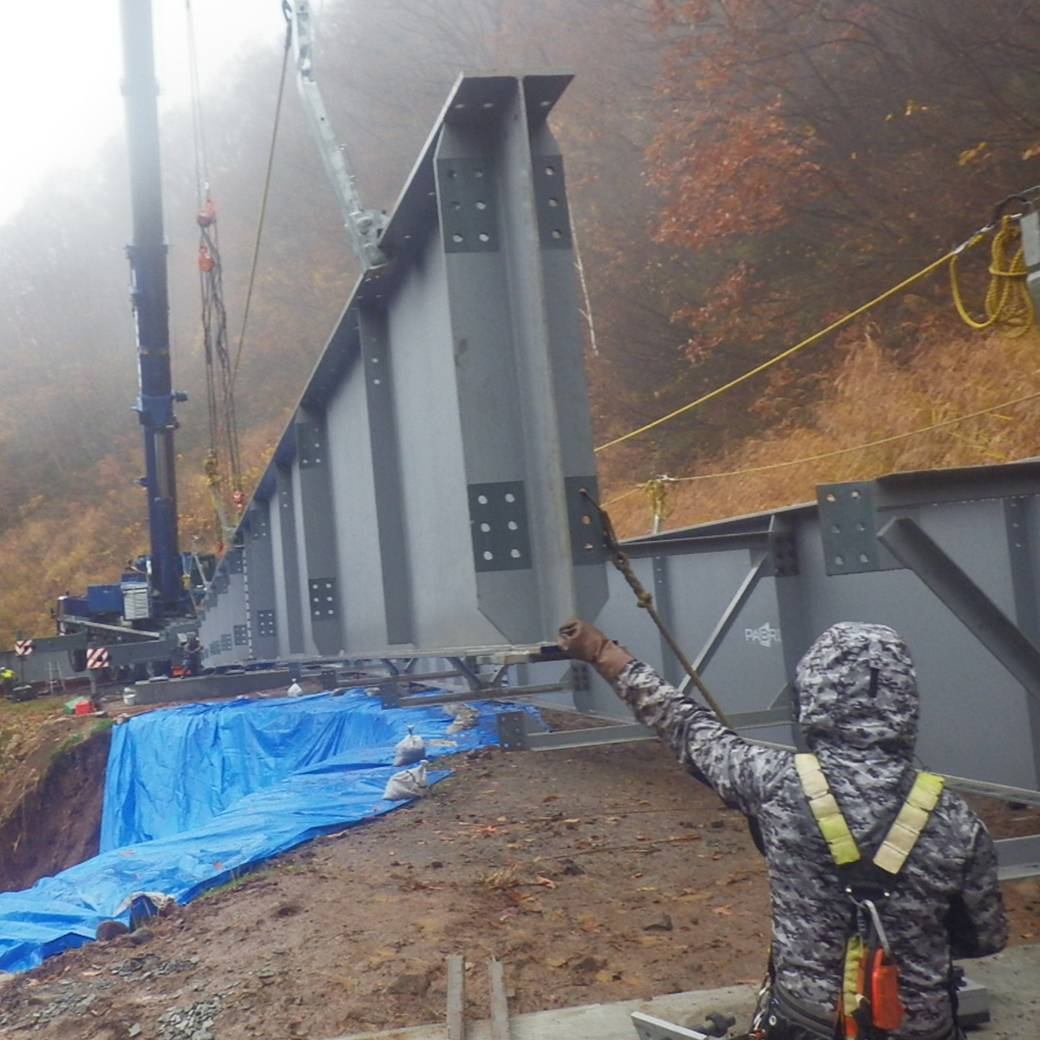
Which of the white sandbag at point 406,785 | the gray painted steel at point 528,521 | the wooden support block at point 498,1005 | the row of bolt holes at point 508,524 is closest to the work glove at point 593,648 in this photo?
the gray painted steel at point 528,521

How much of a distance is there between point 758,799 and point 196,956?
3.55 m

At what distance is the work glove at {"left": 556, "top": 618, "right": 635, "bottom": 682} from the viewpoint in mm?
3215

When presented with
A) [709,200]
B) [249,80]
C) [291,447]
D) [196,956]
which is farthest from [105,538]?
[196,956]

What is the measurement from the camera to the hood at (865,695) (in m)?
2.48

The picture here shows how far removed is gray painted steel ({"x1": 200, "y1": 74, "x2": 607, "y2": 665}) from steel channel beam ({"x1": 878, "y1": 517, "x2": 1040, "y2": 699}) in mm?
1124

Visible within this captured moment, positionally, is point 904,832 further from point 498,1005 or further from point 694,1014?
point 498,1005

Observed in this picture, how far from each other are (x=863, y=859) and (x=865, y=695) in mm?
349

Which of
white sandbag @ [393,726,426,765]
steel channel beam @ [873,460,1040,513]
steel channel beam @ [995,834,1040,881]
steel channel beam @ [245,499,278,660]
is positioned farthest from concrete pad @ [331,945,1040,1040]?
steel channel beam @ [245,499,278,660]

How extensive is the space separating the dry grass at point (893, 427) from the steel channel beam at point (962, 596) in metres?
6.23

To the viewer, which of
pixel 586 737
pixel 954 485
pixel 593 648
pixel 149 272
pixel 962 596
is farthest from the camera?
pixel 149 272

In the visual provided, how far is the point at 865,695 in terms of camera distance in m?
2.48

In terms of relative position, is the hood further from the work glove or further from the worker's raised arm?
the work glove

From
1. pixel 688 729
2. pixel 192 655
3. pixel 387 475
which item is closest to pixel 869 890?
pixel 688 729

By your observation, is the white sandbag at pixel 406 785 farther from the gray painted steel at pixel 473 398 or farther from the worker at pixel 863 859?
the worker at pixel 863 859
